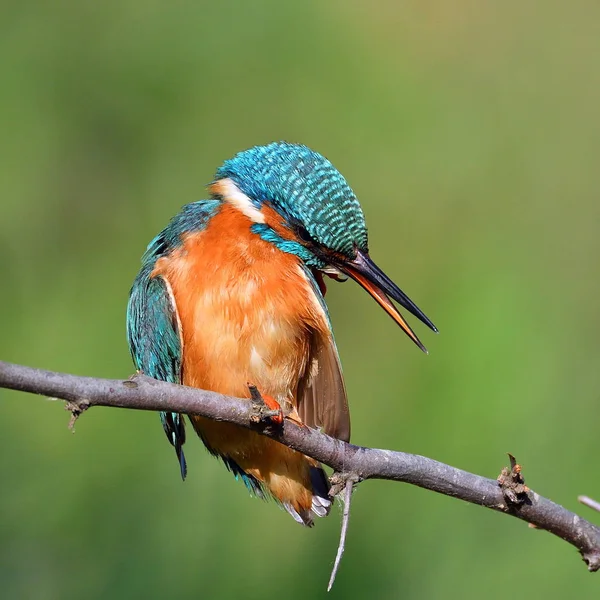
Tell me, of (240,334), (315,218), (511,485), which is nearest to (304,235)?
(315,218)

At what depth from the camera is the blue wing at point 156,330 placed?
9.56ft

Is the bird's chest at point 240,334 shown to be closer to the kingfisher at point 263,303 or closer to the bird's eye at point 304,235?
the kingfisher at point 263,303

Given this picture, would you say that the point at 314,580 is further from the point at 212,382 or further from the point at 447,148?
the point at 447,148

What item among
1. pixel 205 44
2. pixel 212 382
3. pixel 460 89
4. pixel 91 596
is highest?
pixel 460 89

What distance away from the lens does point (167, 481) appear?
394cm

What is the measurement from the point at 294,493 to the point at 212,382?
1.63 ft

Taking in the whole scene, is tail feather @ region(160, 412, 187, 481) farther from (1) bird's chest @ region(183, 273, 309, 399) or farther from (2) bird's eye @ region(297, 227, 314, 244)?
(2) bird's eye @ region(297, 227, 314, 244)

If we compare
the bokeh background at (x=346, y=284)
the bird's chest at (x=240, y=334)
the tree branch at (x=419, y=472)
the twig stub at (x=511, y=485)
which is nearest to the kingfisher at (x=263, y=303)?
the bird's chest at (x=240, y=334)

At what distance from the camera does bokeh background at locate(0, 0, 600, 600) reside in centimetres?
384

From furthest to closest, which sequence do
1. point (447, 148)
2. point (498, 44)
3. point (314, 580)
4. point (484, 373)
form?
point (498, 44) → point (447, 148) → point (484, 373) → point (314, 580)

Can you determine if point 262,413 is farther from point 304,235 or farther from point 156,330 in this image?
point 304,235

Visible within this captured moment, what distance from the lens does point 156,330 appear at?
2928mm

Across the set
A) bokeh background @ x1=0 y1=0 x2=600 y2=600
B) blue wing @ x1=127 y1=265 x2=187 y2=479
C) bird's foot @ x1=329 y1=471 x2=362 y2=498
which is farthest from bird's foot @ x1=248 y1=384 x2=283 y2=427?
bokeh background @ x1=0 y1=0 x2=600 y2=600

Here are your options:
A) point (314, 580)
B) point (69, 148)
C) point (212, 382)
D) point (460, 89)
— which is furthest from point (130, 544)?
point (460, 89)
